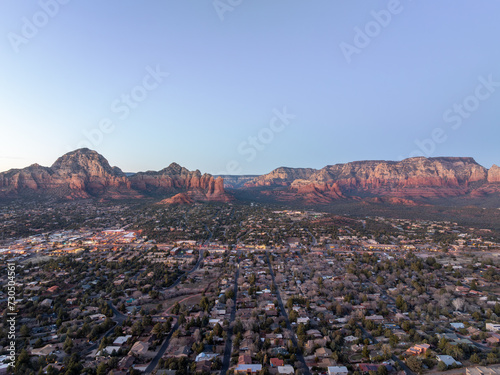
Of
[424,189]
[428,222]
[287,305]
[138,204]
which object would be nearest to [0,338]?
[287,305]

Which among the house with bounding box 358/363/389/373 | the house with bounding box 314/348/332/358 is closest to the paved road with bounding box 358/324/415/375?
the house with bounding box 358/363/389/373

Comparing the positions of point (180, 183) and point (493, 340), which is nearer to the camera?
point (493, 340)

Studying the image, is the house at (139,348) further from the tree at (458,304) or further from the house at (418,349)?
the tree at (458,304)

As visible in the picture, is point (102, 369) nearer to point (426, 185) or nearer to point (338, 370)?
point (338, 370)

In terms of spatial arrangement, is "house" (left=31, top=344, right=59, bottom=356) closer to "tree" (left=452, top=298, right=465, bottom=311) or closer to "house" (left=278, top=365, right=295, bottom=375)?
Result: "house" (left=278, top=365, right=295, bottom=375)

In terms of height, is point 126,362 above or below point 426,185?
below

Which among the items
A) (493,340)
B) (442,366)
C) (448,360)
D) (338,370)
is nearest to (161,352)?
(338,370)
